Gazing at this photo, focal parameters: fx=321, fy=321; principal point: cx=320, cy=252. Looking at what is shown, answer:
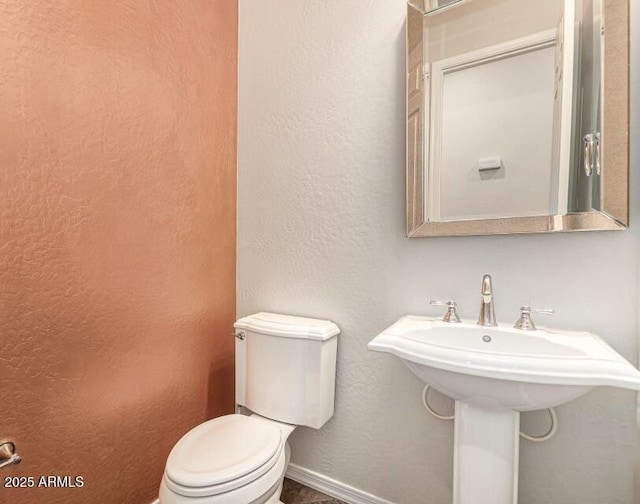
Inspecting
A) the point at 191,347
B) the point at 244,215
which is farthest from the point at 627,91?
the point at 191,347

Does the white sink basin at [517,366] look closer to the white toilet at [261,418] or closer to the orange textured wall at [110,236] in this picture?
the white toilet at [261,418]

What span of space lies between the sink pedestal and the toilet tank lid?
1.90 feet

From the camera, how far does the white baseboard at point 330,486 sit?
4.48ft

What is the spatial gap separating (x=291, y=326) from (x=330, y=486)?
0.77 metres

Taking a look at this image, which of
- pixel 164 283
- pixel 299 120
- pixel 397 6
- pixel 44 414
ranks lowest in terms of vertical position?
pixel 44 414

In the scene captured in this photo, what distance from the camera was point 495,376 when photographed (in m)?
0.76

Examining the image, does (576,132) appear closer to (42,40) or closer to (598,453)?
(598,453)

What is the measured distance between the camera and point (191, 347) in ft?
4.90

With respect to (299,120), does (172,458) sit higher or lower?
lower

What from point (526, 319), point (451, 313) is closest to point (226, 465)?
point (451, 313)

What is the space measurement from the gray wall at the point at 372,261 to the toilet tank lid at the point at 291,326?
3.1 inches

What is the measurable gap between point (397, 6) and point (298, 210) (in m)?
0.94

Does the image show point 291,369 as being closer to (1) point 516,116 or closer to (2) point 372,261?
(2) point 372,261

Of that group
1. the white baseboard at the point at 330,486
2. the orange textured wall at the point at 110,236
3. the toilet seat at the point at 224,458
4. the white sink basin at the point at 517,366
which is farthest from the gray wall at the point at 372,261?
the toilet seat at the point at 224,458
